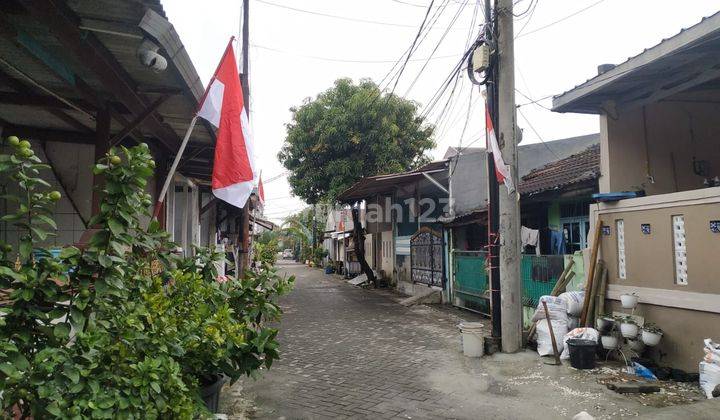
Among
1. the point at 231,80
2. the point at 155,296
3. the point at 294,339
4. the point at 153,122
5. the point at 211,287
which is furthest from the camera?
the point at 294,339

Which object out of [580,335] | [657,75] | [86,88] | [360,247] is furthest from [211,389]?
[360,247]

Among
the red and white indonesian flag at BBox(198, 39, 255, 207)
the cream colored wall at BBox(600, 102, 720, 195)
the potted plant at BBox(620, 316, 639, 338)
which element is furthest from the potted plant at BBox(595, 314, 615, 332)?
the red and white indonesian flag at BBox(198, 39, 255, 207)

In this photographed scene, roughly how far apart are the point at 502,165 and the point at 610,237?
200 cm

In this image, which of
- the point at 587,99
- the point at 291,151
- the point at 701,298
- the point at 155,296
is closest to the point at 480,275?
the point at 587,99

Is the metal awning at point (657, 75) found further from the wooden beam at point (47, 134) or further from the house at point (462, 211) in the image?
the wooden beam at point (47, 134)

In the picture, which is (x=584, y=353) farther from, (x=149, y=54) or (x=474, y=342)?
(x=149, y=54)

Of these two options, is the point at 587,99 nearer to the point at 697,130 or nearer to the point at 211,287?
the point at 697,130

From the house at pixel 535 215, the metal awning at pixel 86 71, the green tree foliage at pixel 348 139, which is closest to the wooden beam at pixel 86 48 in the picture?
the metal awning at pixel 86 71

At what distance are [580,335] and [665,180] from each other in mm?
3661

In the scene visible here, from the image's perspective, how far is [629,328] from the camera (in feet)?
20.6

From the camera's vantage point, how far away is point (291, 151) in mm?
20406

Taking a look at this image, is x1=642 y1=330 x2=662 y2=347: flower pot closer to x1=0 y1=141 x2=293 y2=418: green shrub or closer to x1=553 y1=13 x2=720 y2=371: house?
x1=553 y1=13 x2=720 y2=371: house

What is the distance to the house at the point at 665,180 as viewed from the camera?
572 cm

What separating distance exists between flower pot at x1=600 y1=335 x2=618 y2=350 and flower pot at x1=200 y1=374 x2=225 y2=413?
540 cm
